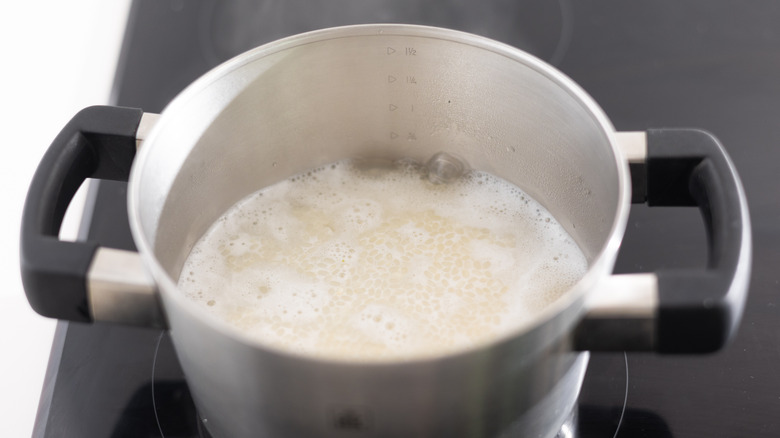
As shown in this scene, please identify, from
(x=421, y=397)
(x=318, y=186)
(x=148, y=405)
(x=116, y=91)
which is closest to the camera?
(x=421, y=397)

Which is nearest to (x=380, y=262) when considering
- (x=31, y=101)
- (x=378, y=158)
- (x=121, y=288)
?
(x=378, y=158)

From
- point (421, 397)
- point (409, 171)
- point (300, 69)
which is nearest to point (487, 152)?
point (409, 171)

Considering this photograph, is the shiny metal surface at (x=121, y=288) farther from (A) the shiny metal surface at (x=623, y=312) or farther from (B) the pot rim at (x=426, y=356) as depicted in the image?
(A) the shiny metal surface at (x=623, y=312)

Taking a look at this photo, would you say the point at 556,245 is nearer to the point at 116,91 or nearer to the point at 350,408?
the point at 350,408

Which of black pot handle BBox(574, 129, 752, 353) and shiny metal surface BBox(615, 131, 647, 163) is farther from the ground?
shiny metal surface BBox(615, 131, 647, 163)

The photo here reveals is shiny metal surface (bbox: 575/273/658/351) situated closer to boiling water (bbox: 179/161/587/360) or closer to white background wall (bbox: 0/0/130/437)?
boiling water (bbox: 179/161/587/360)

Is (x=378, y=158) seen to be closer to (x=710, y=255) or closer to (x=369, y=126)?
(x=369, y=126)

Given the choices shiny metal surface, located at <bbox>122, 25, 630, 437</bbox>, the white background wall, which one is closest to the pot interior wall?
shiny metal surface, located at <bbox>122, 25, 630, 437</bbox>
